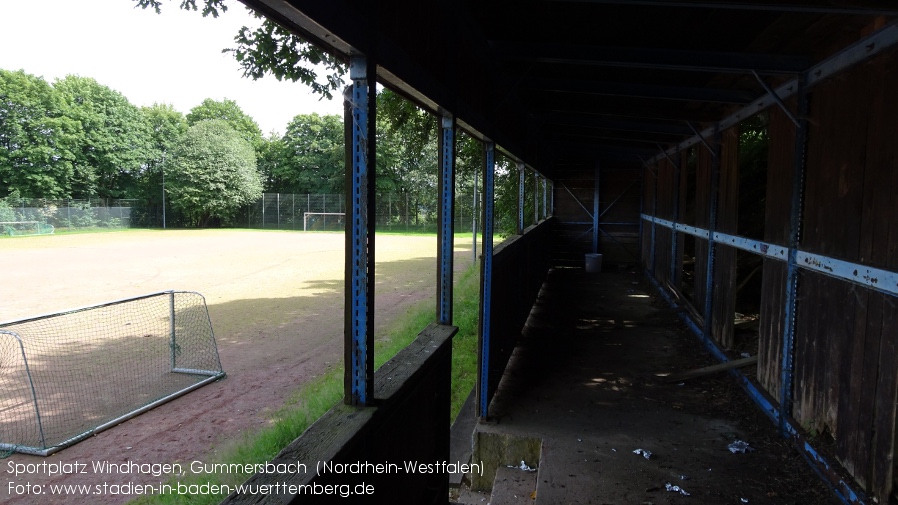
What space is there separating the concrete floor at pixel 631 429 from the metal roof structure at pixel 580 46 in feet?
7.81

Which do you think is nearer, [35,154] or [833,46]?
[833,46]

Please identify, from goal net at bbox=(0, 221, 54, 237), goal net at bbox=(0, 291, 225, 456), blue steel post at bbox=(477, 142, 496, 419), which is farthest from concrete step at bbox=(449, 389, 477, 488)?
goal net at bbox=(0, 221, 54, 237)

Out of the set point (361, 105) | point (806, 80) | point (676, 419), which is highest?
point (806, 80)

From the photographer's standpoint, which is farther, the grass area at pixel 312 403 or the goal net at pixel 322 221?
the goal net at pixel 322 221

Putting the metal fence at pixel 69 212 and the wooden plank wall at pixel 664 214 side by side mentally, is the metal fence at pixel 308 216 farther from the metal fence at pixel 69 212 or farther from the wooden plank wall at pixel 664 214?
the wooden plank wall at pixel 664 214

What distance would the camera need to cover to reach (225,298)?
45.2ft

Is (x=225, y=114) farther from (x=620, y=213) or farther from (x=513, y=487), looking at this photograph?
(x=513, y=487)

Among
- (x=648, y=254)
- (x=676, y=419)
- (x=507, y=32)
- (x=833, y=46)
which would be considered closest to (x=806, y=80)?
(x=833, y=46)

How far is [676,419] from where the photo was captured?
4.82 m

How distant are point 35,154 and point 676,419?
18006 mm

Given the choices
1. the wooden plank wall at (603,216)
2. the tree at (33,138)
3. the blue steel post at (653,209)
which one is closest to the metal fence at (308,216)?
the tree at (33,138)

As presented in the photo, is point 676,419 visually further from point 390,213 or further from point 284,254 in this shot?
point 390,213

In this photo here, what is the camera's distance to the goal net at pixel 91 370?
6.24m

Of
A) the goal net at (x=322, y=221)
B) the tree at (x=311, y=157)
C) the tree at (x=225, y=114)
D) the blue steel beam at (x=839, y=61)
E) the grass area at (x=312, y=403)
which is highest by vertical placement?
the tree at (x=225, y=114)
